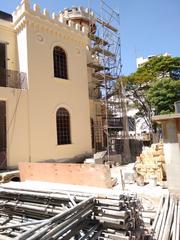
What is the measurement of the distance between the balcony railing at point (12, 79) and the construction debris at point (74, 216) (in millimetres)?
8550

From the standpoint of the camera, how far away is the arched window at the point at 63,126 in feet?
49.7

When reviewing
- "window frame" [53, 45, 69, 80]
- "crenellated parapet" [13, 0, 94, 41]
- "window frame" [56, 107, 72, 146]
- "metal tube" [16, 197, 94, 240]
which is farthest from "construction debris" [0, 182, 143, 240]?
"crenellated parapet" [13, 0, 94, 41]

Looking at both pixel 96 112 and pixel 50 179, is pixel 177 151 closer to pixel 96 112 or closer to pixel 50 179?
pixel 50 179

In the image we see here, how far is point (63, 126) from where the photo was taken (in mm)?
15469

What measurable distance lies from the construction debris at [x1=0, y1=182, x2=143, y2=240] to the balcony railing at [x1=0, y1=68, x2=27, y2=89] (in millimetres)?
8550

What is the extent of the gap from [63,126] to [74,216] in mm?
11018

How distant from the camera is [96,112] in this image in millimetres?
18891

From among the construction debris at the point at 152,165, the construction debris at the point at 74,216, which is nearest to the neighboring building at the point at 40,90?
the construction debris at the point at 152,165

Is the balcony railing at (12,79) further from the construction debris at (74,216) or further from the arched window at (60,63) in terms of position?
the construction debris at (74,216)

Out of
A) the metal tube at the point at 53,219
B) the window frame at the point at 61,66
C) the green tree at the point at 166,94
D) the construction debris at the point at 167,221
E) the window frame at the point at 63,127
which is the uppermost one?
the window frame at the point at 61,66

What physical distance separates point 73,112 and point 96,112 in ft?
10.9

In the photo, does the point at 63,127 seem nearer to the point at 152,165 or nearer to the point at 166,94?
the point at 152,165

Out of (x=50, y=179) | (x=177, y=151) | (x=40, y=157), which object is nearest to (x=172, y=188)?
(x=177, y=151)

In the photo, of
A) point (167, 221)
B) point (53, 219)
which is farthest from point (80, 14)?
point (53, 219)
